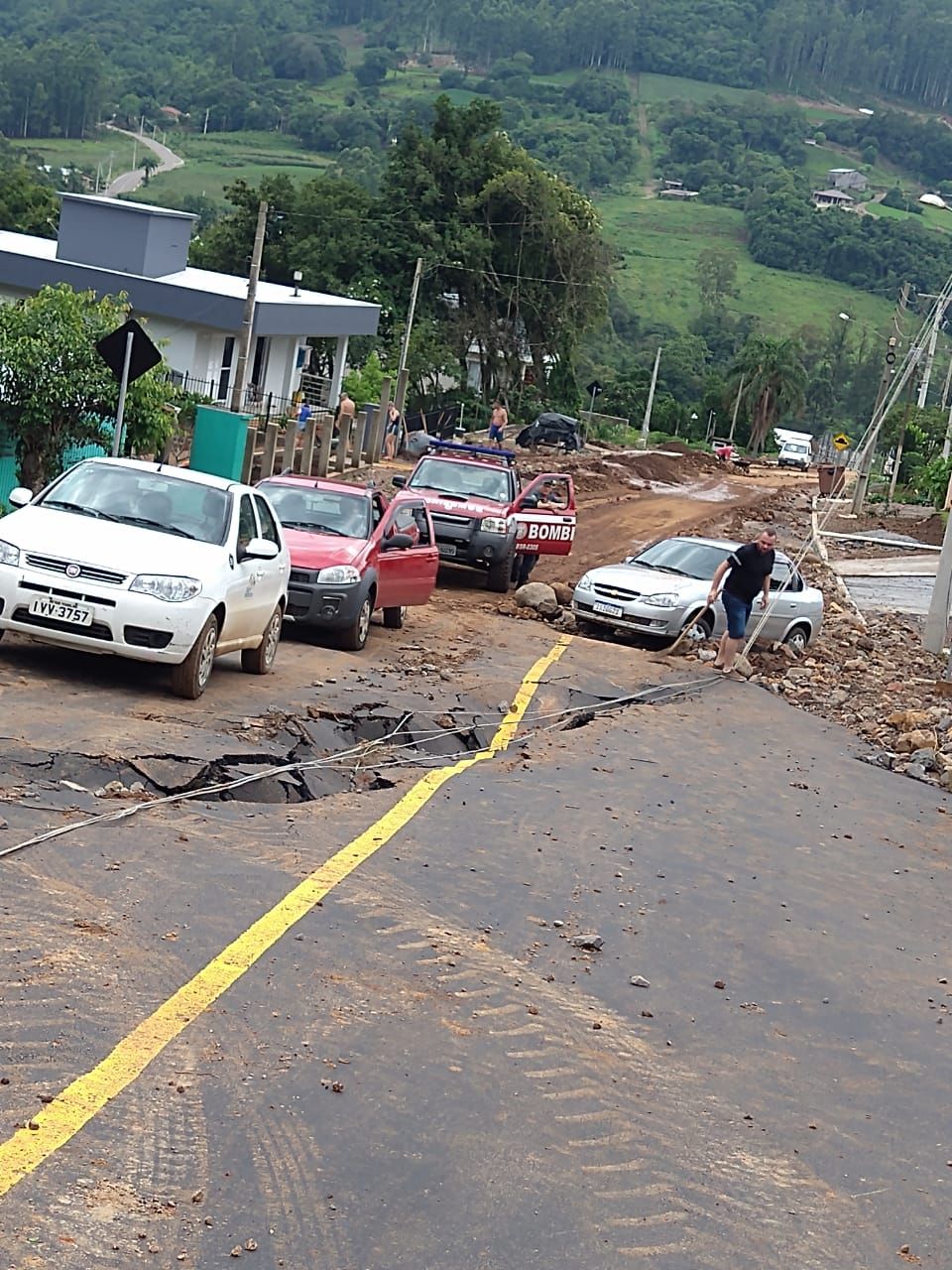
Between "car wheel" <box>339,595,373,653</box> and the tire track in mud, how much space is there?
9725mm

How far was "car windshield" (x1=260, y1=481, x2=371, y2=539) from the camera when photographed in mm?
18141

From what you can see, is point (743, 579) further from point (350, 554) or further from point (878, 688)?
point (350, 554)

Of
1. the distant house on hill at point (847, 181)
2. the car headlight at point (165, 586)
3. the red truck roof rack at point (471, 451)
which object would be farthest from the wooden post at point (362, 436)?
the distant house on hill at point (847, 181)

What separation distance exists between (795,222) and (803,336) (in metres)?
33.7

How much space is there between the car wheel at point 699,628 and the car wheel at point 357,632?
4.39 meters

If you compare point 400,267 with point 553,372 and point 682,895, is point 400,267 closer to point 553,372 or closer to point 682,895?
point 553,372

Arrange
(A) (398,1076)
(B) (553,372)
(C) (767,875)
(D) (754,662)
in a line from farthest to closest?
1. (B) (553,372)
2. (D) (754,662)
3. (C) (767,875)
4. (A) (398,1076)

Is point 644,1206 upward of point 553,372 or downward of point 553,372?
upward

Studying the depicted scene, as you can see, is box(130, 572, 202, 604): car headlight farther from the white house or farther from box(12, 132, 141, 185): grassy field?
box(12, 132, 141, 185): grassy field

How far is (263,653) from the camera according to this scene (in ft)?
47.0

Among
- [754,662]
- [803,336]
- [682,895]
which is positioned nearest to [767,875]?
[682,895]

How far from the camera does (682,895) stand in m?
8.97

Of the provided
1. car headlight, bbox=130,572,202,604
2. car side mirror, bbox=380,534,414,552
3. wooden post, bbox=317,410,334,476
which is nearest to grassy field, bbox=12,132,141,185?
wooden post, bbox=317,410,334,476

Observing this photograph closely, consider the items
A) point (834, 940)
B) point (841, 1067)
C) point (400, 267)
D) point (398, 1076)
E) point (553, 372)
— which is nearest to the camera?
point (398, 1076)
